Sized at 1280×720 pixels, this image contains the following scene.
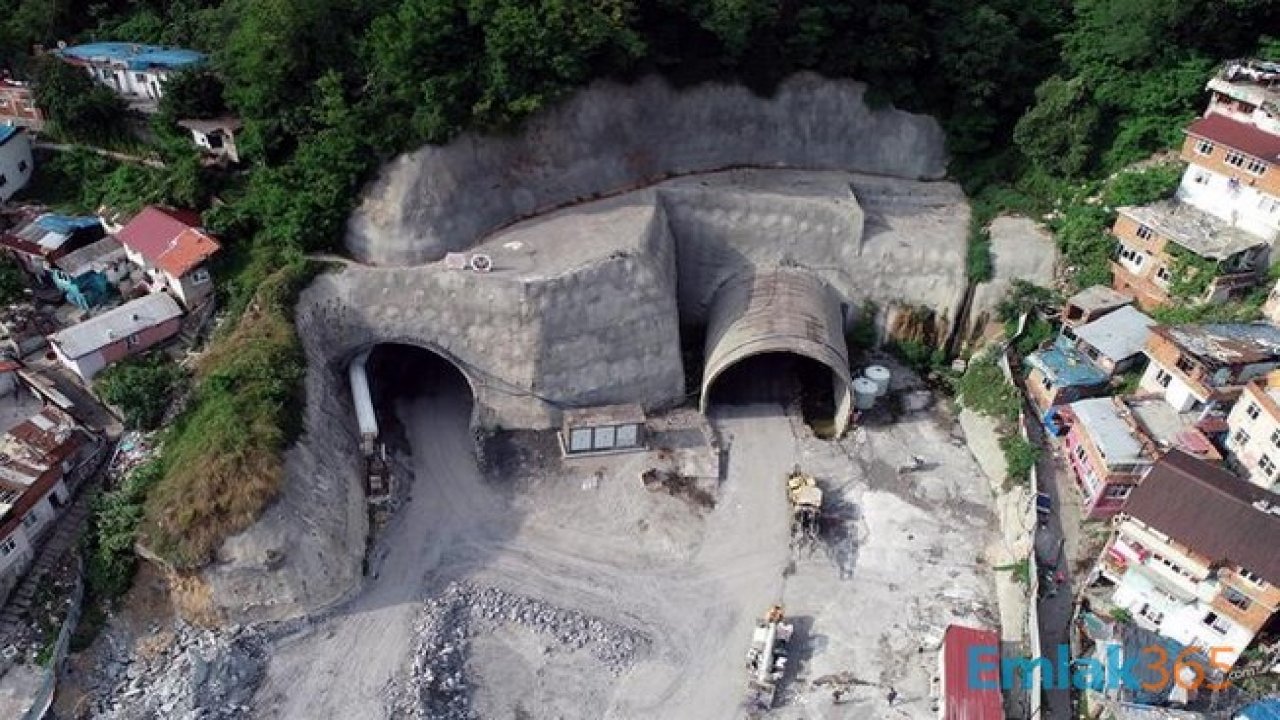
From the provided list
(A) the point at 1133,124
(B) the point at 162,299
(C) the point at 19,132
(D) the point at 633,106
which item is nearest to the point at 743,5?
(D) the point at 633,106

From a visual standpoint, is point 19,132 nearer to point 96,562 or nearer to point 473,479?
point 96,562

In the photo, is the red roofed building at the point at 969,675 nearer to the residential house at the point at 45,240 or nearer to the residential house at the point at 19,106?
the residential house at the point at 45,240

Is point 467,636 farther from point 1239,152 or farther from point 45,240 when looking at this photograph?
point 1239,152

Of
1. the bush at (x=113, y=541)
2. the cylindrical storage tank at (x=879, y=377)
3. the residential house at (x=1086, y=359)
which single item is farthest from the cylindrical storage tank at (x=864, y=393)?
the bush at (x=113, y=541)

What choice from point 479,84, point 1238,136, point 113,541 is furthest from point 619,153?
point 1238,136

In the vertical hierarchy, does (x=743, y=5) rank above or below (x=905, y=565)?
above

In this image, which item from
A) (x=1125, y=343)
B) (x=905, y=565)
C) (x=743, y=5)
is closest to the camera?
(x=905, y=565)
